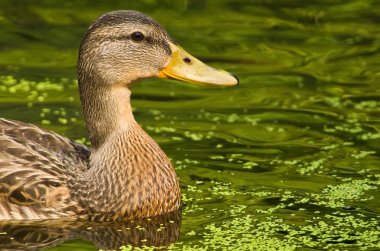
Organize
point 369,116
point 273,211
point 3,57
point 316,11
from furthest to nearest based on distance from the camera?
point 316,11 → point 3,57 → point 369,116 → point 273,211

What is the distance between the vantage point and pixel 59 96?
13453mm

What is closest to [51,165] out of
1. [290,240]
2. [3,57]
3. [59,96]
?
[290,240]

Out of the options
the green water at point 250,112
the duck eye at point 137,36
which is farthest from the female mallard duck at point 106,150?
the green water at point 250,112

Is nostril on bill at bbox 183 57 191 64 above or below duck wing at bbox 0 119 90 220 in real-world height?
above

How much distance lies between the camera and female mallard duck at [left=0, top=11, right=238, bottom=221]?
10.2 meters

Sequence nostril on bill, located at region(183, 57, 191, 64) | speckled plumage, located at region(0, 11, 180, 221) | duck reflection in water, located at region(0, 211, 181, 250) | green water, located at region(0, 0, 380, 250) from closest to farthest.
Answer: duck reflection in water, located at region(0, 211, 181, 250) < green water, located at region(0, 0, 380, 250) < speckled plumage, located at region(0, 11, 180, 221) < nostril on bill, located at region(183, 57, 191, 64)

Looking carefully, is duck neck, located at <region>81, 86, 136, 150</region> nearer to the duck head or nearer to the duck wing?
the duck head

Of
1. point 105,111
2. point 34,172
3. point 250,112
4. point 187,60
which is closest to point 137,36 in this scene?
point 187,60

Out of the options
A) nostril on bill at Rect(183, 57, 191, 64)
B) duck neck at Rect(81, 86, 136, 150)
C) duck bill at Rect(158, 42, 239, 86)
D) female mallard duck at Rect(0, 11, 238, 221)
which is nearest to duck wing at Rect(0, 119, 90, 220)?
female mallard duck at Rect(0, 11, 238, 221)

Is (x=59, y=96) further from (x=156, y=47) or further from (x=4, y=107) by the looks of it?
(x=156, y=47)

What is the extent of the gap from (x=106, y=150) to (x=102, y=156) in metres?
0.06

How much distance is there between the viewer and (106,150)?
34.7ft

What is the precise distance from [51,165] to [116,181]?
55cm

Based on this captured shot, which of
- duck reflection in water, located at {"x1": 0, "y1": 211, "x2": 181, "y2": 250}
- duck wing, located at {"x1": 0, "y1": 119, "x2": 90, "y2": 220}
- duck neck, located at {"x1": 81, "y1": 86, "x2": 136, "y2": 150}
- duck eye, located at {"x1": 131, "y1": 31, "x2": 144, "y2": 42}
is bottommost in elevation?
duck reflection in water, located at {"x1": 0, "y1": 211, "x2": 181, "y2": 250}
